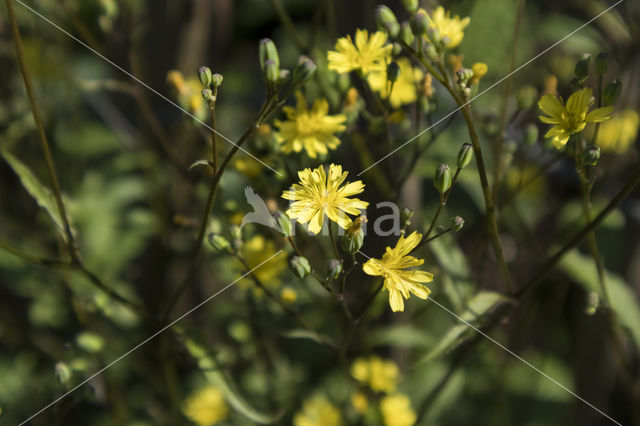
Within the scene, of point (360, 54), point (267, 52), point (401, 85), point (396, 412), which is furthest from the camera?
point (396, 412)

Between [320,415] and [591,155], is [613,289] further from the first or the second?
[320,415]

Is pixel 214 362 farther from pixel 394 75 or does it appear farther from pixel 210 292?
pixel 210 292

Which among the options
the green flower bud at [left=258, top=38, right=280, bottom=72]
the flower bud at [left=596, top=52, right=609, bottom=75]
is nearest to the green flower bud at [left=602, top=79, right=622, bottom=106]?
the flower bud at [left=596, top=52, right=609, bottom=75]

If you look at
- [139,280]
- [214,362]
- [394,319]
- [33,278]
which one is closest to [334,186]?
[214,362]

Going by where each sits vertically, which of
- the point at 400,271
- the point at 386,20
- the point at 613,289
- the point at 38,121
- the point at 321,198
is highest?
the point at 38,121

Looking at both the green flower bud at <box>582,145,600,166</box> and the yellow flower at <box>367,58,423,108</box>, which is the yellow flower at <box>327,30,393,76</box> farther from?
the green flower bud at <box>582,145,600,166</box>

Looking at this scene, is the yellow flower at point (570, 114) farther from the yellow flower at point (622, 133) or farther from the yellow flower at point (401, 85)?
the yellow flower at point (622, 133)

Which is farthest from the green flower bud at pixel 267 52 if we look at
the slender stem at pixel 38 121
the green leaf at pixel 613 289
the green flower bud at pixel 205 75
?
the green leaf at pixel 613 289

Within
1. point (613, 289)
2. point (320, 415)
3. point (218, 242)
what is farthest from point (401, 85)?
point (320, 415)
